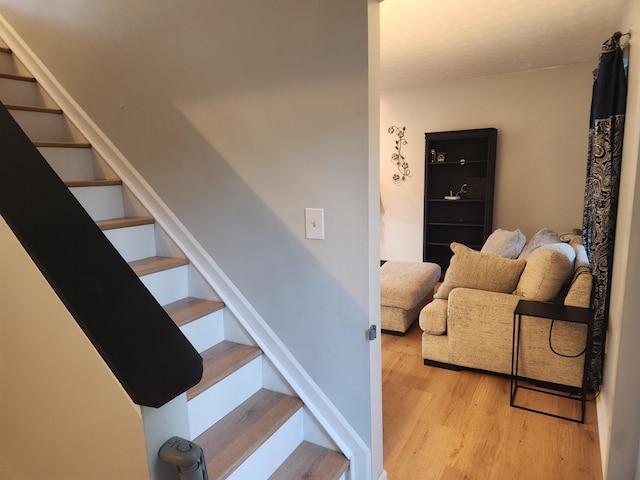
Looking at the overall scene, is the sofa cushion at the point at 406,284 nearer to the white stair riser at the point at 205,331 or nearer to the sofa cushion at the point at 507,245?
the sofa cushion at the point at 507,245

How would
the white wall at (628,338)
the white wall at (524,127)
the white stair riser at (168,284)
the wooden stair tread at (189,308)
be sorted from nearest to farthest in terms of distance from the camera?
the white wall at (628,338)
the wooden stair tread at (189,308)
the white stair riser at (168,284)
the white wall at (524,127)

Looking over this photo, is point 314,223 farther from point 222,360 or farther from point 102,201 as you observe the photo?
point 102,201

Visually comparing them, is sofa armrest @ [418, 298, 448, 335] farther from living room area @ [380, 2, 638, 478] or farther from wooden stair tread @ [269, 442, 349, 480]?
wooden stair tread @ [269, 442, 349, 480]

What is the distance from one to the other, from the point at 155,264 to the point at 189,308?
28cm

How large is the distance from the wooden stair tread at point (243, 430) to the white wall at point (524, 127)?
4098mm

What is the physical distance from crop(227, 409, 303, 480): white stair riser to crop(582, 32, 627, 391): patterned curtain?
1.85 m

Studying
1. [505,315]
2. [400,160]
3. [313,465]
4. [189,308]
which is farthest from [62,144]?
[400,160]

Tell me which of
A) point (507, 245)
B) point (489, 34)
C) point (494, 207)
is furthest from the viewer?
point (494, 207)

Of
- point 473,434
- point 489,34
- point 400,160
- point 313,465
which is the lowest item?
point 473,434

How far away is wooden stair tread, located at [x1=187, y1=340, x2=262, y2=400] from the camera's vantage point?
5.13 feet

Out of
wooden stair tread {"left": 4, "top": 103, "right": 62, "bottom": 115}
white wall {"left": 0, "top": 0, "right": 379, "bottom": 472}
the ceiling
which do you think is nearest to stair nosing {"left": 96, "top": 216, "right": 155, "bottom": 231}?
white wall {"left": 0, "top": 0, "right": 379, "bottom": 472}

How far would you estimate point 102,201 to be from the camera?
2.08m

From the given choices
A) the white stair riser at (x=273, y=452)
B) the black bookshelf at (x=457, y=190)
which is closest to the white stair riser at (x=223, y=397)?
the white stair riser at (x=273, y=452)

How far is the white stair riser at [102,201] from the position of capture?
78.8 inches
